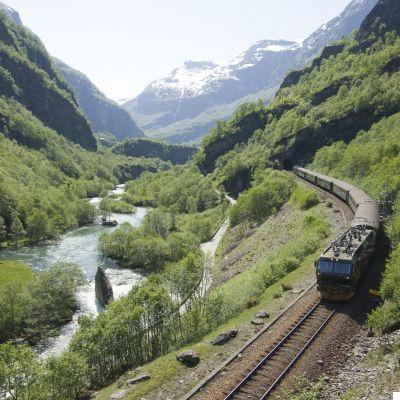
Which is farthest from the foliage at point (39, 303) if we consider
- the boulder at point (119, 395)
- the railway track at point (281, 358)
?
the railway track at point (281, 358)

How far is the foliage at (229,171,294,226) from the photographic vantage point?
10862 centimetres

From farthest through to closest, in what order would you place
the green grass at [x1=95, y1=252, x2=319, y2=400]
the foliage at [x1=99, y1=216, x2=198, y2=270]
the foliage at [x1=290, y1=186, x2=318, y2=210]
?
the foliage at [x1=99, y1=216, x2=198, y2=270] < the foliage at [x1=290, y1=186, x2=318, y2=210] < the green grass at [x1=95, y1=252, x2=319, y2=400]

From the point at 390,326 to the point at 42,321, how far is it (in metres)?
50.2

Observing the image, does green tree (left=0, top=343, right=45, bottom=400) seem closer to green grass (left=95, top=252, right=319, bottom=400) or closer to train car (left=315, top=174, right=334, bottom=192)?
green grass (left=95, top=252, right=319, bottom=400)

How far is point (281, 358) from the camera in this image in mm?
28156

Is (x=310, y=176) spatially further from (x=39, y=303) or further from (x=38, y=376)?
(x=38, y=376)

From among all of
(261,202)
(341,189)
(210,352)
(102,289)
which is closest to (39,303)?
(102,289)

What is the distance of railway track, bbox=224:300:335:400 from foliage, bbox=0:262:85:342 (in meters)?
41.5

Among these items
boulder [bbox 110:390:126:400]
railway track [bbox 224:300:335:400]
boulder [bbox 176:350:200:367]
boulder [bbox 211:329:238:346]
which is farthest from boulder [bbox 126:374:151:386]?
railway track [bbox 224:300:335:400]

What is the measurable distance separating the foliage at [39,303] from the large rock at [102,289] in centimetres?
404

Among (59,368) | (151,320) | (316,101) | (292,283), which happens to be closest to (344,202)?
(292,283)

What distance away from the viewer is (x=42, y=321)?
61.8 meters

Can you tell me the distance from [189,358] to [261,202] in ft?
273

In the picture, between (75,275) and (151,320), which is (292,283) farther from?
(75,275)
